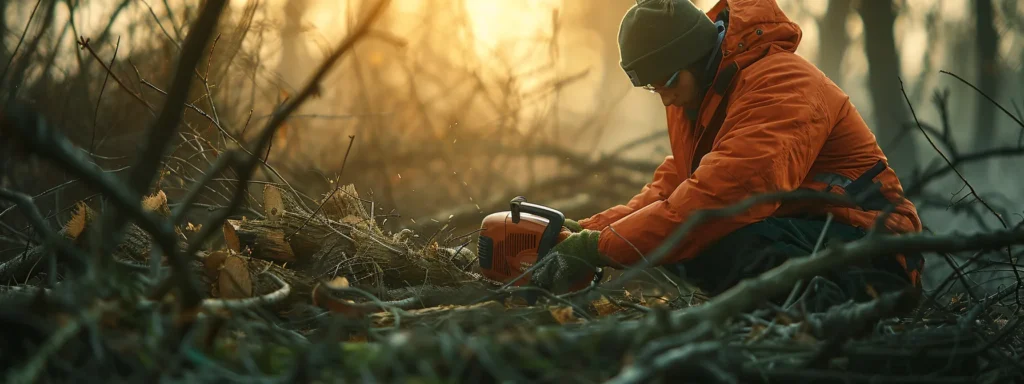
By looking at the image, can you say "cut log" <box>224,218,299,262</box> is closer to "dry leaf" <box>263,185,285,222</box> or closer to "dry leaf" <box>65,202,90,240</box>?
"dry leaf" <box>263,185,285,222</box>

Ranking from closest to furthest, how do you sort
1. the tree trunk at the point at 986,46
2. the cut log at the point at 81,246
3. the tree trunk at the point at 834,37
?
the cut log at the point at 81,246
the tree trunk at the point at 986,46
the tree trunk at the point at 834,37

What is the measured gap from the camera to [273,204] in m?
3.64

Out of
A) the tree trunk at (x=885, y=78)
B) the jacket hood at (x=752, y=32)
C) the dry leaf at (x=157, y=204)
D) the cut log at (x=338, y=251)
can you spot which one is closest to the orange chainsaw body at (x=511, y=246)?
the cut log at (x=338, y=251)

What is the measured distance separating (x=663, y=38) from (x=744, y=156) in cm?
69

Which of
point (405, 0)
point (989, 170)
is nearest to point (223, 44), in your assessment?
point (405, 0)

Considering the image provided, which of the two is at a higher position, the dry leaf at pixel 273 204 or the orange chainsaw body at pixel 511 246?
the dry leaf at pixel 273 204

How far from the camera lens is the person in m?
3.02

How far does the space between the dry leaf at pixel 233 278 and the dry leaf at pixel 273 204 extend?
79cm

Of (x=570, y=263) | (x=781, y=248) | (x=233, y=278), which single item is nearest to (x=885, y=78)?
(x=781, y=248)

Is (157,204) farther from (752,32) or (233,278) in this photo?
(752,32)

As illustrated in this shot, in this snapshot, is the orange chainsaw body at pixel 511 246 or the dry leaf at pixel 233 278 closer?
the dry leaf at pixel 233 278

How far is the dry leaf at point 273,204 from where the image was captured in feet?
11.8

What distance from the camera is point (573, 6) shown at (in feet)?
43.9

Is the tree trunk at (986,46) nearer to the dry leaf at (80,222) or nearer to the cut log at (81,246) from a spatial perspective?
the cut log at (81,246)
